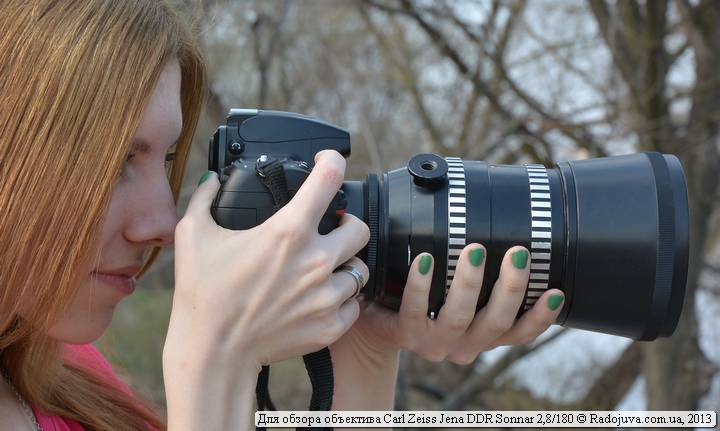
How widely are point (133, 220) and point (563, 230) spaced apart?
1.71ft

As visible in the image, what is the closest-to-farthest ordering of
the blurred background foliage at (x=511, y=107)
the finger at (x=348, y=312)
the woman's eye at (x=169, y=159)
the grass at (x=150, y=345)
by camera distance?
the finger at (x=348, y=312) → the woman's eye at (x=169, y=159) → the blurred background foliage at (x=511, y=107) → the grass at (x=150, y=345)

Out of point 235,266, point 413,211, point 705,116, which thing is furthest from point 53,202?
point 705,116

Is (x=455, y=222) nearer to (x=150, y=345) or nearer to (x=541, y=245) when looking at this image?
(x=541, y=245)

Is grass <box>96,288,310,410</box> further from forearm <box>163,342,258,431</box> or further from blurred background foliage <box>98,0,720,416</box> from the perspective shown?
forearm <box>163,342,258,431</box>

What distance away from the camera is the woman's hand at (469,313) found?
987 millimetres

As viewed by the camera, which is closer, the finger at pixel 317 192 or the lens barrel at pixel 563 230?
the finger at pixel 317 192

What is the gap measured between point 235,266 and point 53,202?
7.7 inches

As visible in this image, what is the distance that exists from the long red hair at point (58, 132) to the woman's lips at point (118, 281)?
2.2 inches

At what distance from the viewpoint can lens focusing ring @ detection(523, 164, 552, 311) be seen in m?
1.00

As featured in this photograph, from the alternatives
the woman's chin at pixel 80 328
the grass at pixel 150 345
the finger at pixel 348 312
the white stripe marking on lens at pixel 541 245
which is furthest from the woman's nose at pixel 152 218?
the grass at pixel 150 345

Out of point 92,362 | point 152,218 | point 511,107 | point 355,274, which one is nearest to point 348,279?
point 355,274

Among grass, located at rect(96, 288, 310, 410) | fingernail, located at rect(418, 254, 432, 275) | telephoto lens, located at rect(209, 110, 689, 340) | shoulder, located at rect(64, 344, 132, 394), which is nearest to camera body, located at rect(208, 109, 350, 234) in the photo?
telephoto lens, located at rect(209, 110, 689, 340)

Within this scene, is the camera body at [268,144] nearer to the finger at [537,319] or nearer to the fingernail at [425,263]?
the fingernail at [425,263]

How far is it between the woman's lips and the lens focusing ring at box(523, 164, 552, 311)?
0.49 metres
